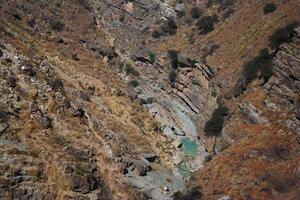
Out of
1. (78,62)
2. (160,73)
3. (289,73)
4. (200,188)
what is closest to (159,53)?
(160,73)

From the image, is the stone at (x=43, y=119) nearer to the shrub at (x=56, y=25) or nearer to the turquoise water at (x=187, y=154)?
the turquoise water at (x=187, y=154)

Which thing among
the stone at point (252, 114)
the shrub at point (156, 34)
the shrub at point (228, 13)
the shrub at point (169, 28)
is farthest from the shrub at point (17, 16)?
the stone at point (252, 114)

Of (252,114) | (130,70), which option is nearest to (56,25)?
(130,70)

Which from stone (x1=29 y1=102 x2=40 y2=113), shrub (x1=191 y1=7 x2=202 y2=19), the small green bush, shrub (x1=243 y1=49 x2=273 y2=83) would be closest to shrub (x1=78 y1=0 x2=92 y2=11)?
the small green bush

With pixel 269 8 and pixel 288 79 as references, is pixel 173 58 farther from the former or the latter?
pixel 288 79

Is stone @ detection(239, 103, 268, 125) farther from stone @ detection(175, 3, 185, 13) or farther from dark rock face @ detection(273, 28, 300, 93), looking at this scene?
stone @ detection(175, 3, 185, 13)

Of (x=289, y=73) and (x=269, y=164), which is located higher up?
(x=289, y=73)

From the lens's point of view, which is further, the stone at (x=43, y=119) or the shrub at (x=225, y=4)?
the shrub at (x=225, y=4)

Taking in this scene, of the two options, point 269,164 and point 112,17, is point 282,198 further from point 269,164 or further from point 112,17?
point 112,17
